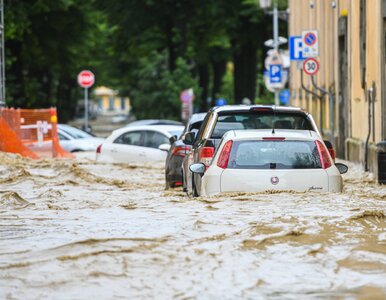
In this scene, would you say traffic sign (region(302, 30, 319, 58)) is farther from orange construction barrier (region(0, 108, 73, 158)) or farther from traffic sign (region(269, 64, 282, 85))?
orange construction barrier (region(0, 108, 73, 158))

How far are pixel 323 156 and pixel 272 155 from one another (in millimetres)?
644

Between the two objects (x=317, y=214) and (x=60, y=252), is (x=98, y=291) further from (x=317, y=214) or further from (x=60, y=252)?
(x=317, y=214)

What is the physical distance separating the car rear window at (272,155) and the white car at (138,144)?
14.4 meters

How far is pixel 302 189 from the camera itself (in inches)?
566

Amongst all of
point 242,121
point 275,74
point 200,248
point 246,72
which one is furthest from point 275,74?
point 200,248

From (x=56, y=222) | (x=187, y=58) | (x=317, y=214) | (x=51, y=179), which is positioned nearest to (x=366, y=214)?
(x=317, y=214)

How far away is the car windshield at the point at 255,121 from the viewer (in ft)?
54.7

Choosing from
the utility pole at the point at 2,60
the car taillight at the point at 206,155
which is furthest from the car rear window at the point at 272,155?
the utility pole at the point at 2,60

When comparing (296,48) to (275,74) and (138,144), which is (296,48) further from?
(138,144)

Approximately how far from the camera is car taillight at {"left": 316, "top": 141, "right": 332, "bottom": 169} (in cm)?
1460

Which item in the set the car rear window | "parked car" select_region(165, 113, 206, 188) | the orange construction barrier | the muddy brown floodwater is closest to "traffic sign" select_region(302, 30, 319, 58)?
the orange construction barrier

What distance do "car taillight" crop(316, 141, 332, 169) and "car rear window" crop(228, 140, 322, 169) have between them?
0.18ft

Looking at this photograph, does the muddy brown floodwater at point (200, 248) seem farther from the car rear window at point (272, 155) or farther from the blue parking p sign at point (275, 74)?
the blue parking p sign at point (275, 74)

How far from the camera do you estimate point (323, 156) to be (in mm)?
14656
